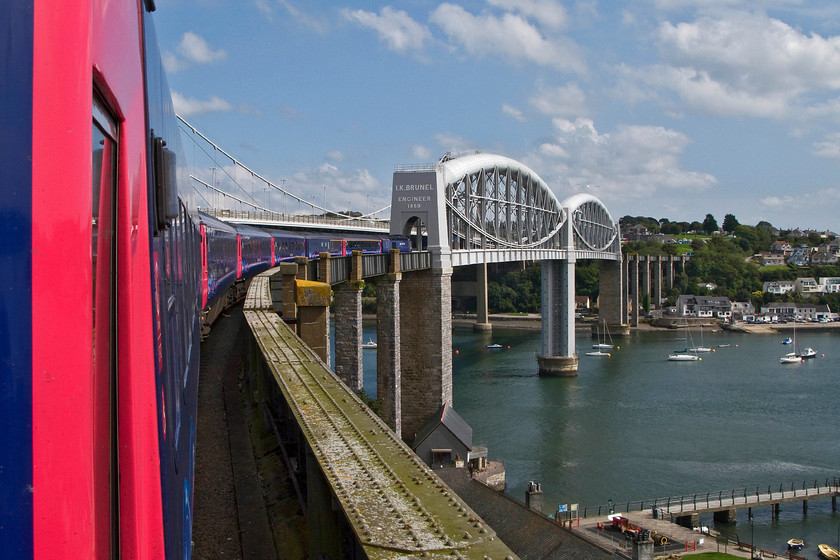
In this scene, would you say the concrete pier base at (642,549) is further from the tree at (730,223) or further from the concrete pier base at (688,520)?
the tree at (730,223)

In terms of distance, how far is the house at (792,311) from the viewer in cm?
7650

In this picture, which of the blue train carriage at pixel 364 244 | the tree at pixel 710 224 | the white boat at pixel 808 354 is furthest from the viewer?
the tree at pixel 710 224

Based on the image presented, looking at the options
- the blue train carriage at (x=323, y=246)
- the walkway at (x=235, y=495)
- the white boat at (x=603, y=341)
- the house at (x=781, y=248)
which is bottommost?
the white boat at (x=603, y=341)

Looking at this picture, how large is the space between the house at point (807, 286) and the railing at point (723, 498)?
7156cm

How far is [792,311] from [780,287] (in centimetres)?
1011

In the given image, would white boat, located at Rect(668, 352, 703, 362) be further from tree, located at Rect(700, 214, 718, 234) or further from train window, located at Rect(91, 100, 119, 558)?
tree, located at Rect(700, 214, 718, 234)

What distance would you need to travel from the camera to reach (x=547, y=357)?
142 feet

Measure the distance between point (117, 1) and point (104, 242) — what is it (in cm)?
48

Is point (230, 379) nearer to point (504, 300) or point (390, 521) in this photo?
point (390, 521)

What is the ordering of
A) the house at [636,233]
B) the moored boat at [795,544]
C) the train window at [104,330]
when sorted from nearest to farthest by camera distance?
the train window at [104,330]
the moored boat at [795,544]
the house at [636,233]

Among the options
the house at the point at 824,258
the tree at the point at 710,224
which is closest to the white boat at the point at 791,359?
the house at the point at 824,258

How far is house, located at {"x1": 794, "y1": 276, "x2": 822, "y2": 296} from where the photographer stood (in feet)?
282

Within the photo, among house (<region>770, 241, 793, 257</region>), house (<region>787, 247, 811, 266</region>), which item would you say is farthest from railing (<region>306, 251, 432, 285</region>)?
house (<region>770, 241, 793, 257</region>)

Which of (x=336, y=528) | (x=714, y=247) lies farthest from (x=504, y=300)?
(x=336, y=528)
